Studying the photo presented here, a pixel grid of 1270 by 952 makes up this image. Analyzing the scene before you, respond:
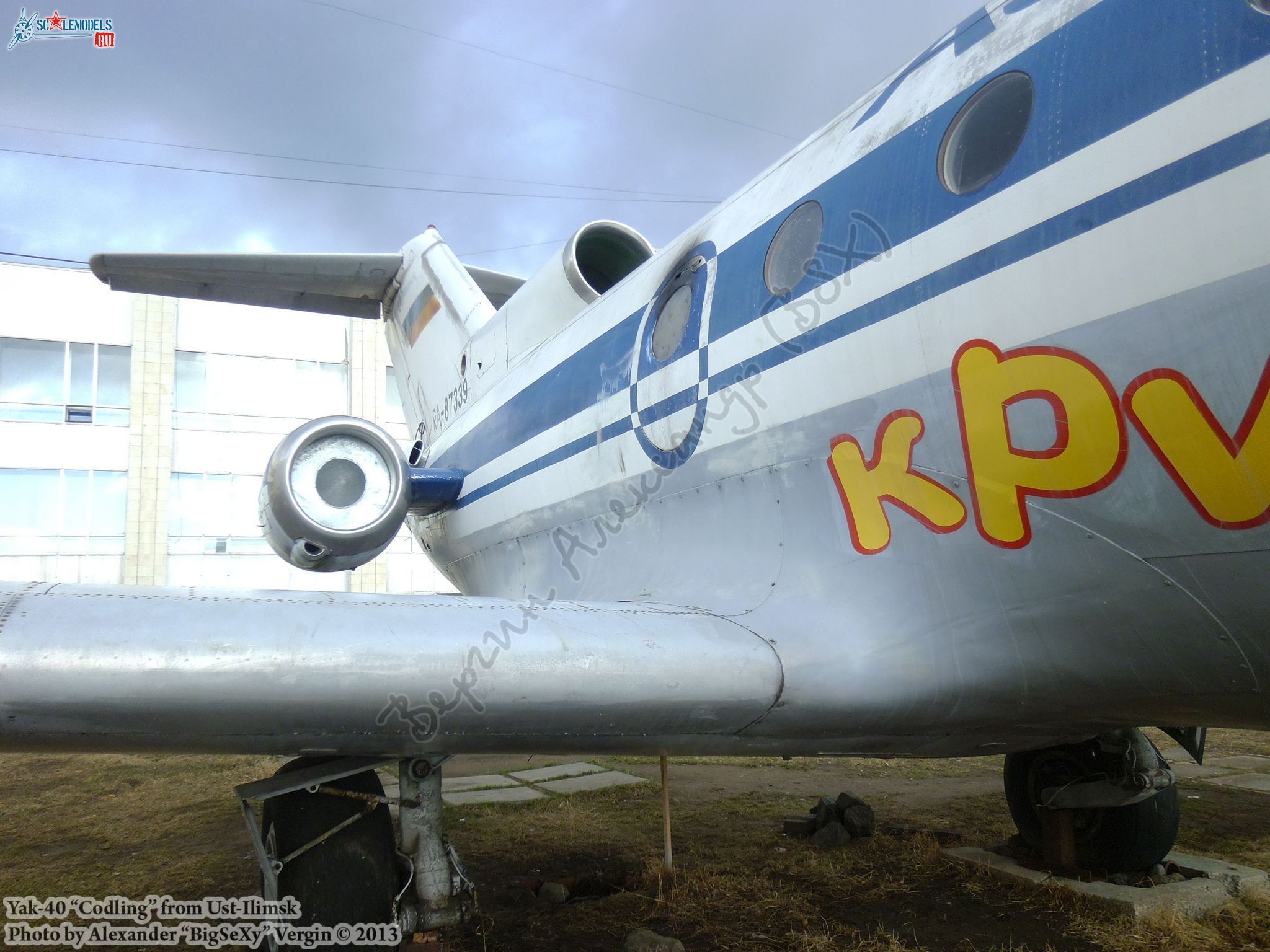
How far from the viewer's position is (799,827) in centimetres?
546

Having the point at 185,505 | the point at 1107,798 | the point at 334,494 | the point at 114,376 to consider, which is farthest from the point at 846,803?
the point at 114,376

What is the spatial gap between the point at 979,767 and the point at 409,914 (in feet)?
20.4

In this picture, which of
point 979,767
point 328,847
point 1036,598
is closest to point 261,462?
point 979,767

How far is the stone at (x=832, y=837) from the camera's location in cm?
514

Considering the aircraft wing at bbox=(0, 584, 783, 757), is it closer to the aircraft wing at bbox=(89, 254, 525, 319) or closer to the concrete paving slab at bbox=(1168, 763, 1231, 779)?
the aircraft wing at bbox=(89, 254, 525, 319)

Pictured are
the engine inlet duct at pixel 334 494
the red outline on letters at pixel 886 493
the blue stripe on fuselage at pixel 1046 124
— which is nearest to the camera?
the blue stripe on fuselage at pixel 1046 124

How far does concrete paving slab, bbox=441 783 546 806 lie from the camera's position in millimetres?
6594

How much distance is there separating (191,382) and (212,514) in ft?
10.9

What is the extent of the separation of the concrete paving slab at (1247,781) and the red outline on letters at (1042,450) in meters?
6.02

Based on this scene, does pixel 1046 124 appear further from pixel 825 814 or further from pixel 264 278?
pixel 264 278

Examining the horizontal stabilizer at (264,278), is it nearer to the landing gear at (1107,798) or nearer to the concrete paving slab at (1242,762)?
the landing gear at (1107,798)

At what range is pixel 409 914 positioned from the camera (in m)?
3.14

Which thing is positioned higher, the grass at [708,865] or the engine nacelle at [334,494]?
the engine nacelle at [334,494]

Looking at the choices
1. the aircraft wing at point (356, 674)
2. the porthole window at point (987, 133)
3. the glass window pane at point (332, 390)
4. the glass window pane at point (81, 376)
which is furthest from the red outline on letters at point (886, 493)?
the glass window pane at point (81, 376)
